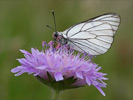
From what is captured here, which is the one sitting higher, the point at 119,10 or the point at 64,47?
the point at 119,10

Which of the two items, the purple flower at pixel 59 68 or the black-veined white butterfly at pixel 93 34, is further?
the black-veined white butterfly at pixel 93 34

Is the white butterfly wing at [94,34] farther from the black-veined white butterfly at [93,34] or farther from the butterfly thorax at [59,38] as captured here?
the butterfly thorax at [59,38]

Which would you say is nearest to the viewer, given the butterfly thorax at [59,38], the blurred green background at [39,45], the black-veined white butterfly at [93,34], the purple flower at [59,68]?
the purple flower at [59,68]

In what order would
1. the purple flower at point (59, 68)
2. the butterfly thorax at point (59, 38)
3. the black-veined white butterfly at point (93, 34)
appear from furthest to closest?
the black-veined white butterfly at point (93, 34), the butterfly thorax at point (59, 38), the purple flower at point (59, 68)

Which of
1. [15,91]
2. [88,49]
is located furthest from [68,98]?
[88,49]

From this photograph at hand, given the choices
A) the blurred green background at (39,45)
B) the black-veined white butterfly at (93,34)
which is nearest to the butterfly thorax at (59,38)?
the black-veined white butterfly at (93,34)
